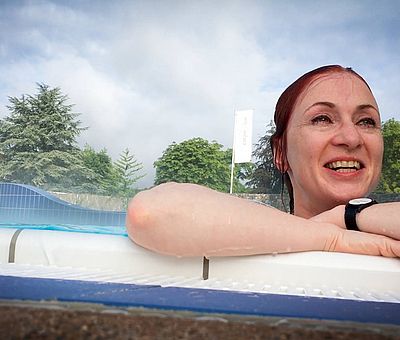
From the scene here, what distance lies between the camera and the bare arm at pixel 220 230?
0.70 meters

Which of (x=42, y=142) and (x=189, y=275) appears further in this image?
(x=42, y=142)

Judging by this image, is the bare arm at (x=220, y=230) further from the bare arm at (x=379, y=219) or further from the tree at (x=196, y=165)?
the tree at (x=196, y=165)

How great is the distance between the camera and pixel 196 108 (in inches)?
699

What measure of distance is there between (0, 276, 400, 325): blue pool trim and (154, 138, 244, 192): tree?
15315mm

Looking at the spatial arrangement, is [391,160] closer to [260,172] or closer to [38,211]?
[260,172]

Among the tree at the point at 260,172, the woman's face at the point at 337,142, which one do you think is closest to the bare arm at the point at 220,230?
the woman's face at the point at 337,142

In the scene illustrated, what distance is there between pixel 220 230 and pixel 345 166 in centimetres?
55

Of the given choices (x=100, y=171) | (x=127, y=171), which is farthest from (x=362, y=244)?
(x=100, y=171)

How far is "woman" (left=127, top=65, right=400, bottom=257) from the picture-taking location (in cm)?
70

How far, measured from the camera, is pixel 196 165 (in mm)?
16438

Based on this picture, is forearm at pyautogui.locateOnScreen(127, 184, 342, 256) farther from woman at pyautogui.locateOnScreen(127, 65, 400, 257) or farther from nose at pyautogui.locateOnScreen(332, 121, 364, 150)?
nose at pyautogui.locateOnScreen(332, 121, 364, 150)

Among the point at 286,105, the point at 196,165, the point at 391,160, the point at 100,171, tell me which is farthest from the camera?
the point at 100,171

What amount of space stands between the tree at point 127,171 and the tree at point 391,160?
8084mm

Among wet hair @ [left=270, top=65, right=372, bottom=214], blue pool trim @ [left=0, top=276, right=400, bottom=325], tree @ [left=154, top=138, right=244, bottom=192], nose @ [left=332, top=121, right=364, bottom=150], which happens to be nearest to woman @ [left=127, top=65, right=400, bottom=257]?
nose @ [left=332, top=121, right=364, bottom=150]
